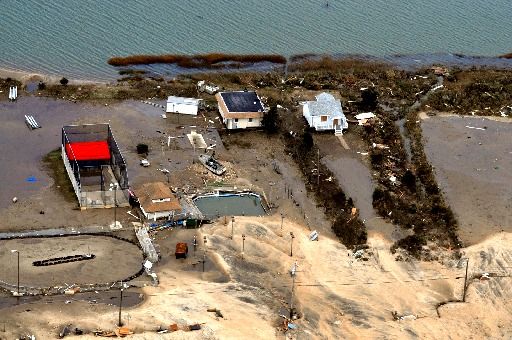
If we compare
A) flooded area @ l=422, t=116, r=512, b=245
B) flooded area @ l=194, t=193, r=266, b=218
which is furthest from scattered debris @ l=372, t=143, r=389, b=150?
flooded area @ l=194, t=193, r=266, b=218

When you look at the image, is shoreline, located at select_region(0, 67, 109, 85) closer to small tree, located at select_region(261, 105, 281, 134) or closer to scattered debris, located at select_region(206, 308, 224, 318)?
small tree, located at select_region(261, 105, 281, 134)

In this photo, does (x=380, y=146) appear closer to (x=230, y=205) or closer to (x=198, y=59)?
(x=230, y=205)

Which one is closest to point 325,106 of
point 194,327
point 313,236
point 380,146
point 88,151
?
point 380,146

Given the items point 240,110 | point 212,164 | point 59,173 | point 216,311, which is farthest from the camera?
point 240,110

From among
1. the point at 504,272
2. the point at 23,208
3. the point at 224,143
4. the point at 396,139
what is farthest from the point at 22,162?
the point at 504,272

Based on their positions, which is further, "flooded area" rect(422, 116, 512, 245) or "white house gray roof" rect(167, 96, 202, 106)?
"white house gray roof" rect(167, 96, 202, 106)

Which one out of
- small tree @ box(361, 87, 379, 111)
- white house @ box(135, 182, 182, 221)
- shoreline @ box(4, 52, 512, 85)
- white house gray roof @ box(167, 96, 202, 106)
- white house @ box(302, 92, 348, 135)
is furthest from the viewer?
shoreline @ box(4, 52, 512, 85)

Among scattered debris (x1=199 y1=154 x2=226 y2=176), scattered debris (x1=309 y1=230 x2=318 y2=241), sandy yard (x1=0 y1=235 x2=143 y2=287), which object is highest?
scattered debris (x1=199 y1=154 x2=226 y2=176)
